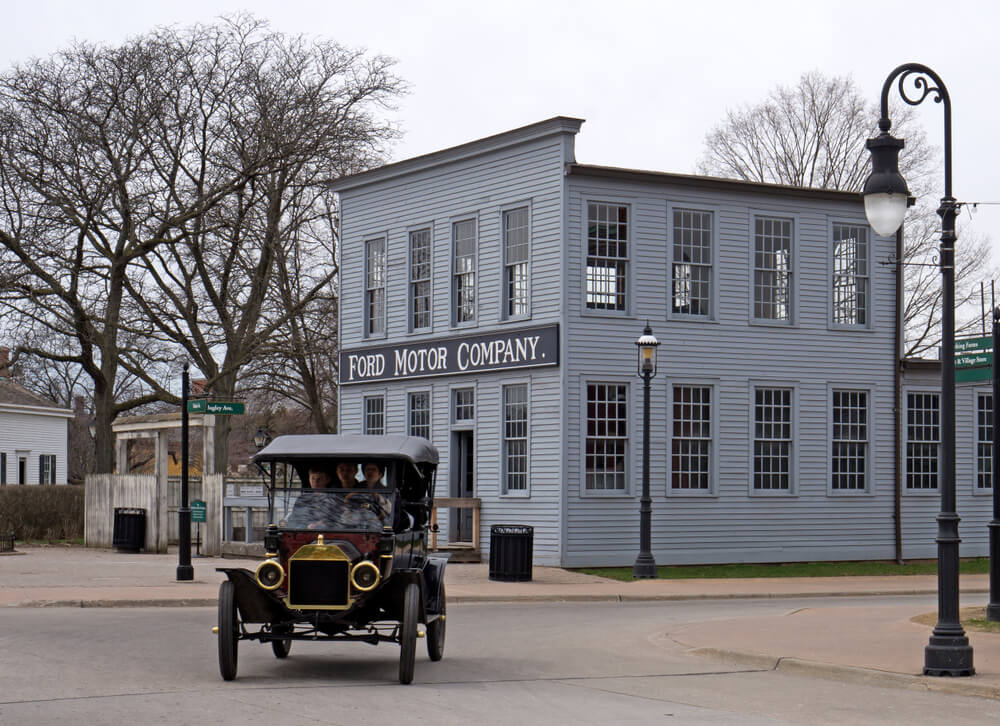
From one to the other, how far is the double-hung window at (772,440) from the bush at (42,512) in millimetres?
19266

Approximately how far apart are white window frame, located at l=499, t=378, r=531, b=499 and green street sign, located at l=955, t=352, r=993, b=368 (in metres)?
9.99

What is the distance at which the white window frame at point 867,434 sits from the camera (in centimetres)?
3130

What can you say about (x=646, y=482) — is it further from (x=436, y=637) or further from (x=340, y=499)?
(x=340, y=499)

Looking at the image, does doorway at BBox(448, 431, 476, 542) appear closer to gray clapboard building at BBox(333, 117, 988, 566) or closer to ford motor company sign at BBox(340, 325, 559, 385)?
gray clapboard building at BBox(333, 117, 988, 566)

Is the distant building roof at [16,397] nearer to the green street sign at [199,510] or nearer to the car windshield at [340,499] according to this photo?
the green street sign at [199,510]

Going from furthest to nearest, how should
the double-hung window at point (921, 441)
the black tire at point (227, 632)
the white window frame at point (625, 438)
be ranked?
the double-hung window at point (921, 441) → the white window frame at point (625, 438) → the black tire at point (227, 632)

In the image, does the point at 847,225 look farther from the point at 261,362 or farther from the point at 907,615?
the point at 261,362

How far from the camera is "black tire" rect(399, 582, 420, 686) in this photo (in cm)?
1234

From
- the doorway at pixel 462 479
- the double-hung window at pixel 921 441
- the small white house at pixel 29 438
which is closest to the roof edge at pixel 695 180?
the double-hung window at pixel 921 441

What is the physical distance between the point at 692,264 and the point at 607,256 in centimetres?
214

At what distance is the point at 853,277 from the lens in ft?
105

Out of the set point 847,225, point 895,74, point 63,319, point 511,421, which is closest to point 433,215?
point 511,421

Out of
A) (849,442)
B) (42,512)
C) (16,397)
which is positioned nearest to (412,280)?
(849,442)

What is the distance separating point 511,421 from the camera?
29.7 metres
